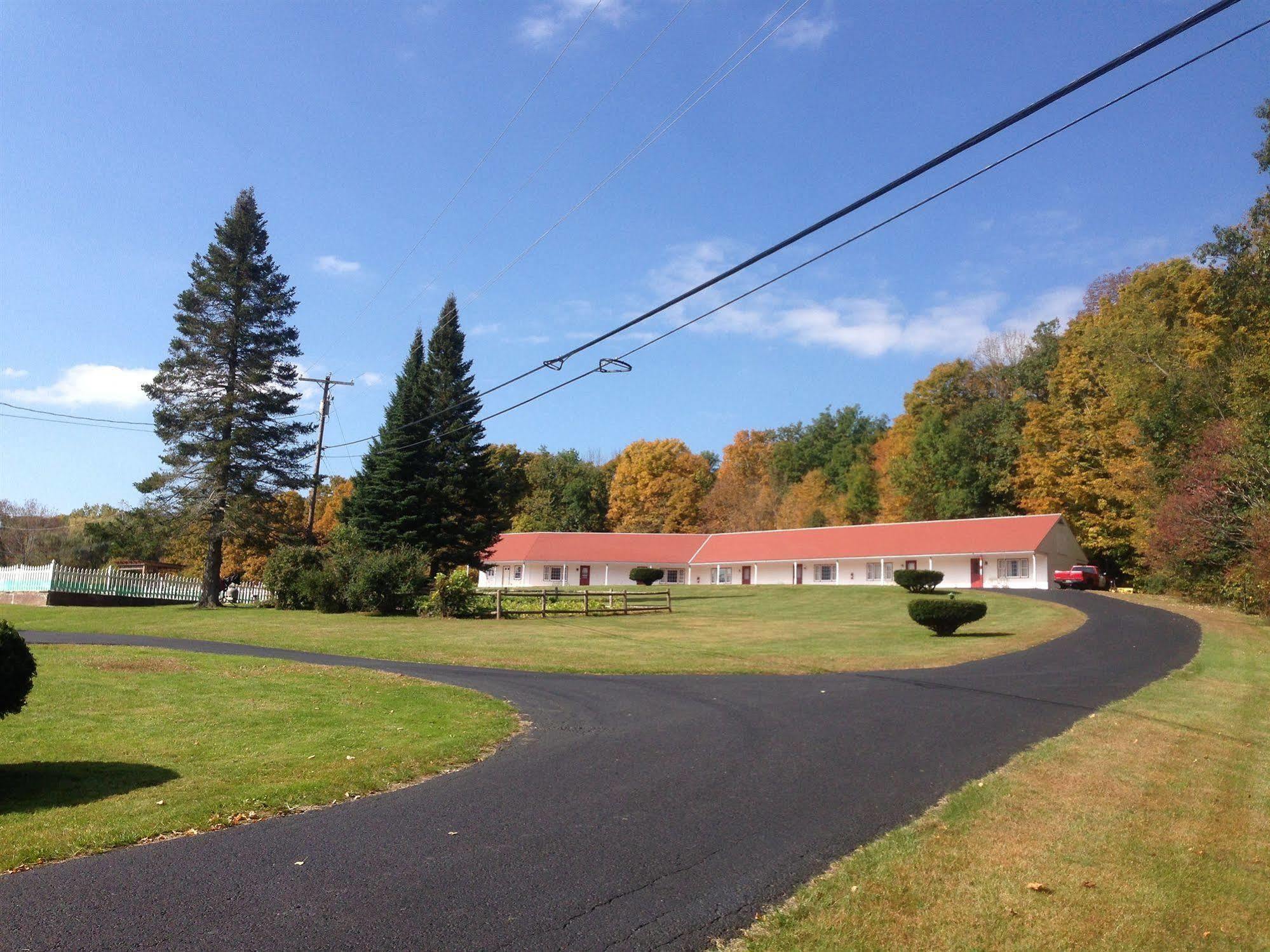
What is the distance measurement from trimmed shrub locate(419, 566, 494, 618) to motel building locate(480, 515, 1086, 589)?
13550 mm

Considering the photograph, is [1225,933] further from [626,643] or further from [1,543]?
[1,543]

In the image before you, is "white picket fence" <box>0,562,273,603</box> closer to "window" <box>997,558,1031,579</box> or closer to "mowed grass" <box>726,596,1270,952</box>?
"mowed grass" <box>726,596,1270,952</box>

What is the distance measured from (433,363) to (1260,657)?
3900cm

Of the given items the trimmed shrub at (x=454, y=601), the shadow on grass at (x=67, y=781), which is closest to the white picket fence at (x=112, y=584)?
the trimmed shrub at (x=454, y=601)

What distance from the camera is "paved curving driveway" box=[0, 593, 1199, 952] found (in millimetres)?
4812

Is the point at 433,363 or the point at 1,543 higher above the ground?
the point at 433,363

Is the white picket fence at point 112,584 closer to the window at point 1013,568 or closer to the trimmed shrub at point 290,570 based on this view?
the trimmed shrub at point 290,570

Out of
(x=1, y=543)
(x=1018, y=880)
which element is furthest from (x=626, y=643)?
(x=1, y=543)

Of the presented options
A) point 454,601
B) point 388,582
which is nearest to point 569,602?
point 454,601

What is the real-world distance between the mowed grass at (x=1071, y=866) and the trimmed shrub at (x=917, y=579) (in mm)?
36176

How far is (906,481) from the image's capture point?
71.7 m

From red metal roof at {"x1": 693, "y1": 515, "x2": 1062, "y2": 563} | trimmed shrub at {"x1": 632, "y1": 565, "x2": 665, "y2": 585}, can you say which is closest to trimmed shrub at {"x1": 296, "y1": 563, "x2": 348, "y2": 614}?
trimmed shrub at {"x1": 632, "y1": 565, "x2": 665, "y2": 585}

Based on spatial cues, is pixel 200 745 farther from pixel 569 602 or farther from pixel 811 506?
pixel 811 506

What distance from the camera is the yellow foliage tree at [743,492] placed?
8750 centimetres
